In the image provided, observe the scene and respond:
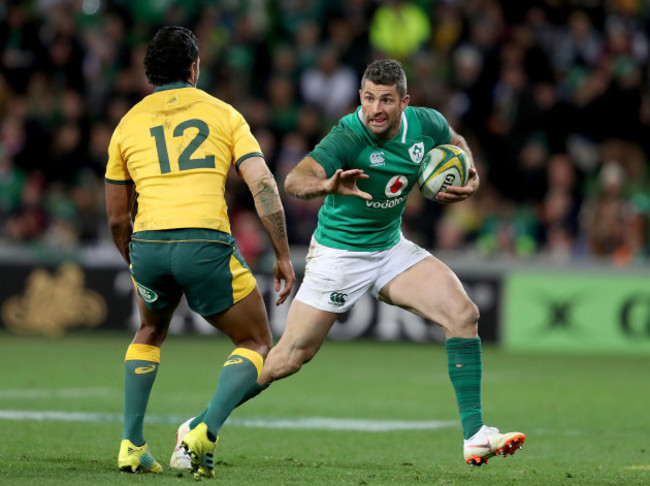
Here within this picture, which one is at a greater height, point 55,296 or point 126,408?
point 126,408

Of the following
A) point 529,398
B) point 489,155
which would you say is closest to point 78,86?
point 489,155

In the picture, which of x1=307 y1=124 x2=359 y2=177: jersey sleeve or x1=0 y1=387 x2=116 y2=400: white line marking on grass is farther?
x1=0 y1=387 x2=116 y2=400: white line marking on grass

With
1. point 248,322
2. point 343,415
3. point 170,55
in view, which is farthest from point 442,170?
point 343,415

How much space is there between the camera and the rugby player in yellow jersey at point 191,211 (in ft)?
19.7

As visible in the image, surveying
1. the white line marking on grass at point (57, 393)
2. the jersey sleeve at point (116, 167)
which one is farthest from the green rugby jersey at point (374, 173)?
the white line marking on grass at point (57, 393)

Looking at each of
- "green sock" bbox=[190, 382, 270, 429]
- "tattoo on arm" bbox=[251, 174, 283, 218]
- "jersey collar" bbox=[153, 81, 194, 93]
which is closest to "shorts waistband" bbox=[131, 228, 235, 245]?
"tattoo on arm" bbox=[251, 174, 283, 218]

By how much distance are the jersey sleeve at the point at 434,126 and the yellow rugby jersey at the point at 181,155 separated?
4.76 feet

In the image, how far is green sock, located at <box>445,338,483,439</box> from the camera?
6609 millimetres

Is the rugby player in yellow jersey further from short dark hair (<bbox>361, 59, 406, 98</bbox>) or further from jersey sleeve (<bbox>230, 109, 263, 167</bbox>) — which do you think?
short dark hair (<bbox>361, 59, 406, 98</bbox>)

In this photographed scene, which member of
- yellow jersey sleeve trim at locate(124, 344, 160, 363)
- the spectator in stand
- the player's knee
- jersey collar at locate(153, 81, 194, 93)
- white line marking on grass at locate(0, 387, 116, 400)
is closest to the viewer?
jersey collar at locate(153, 81, 194, 93)

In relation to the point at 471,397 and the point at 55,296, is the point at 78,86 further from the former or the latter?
the point at 471,397

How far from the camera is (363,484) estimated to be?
5859mm

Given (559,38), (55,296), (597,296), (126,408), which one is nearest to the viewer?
(126,408)

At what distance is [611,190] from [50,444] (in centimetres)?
990
